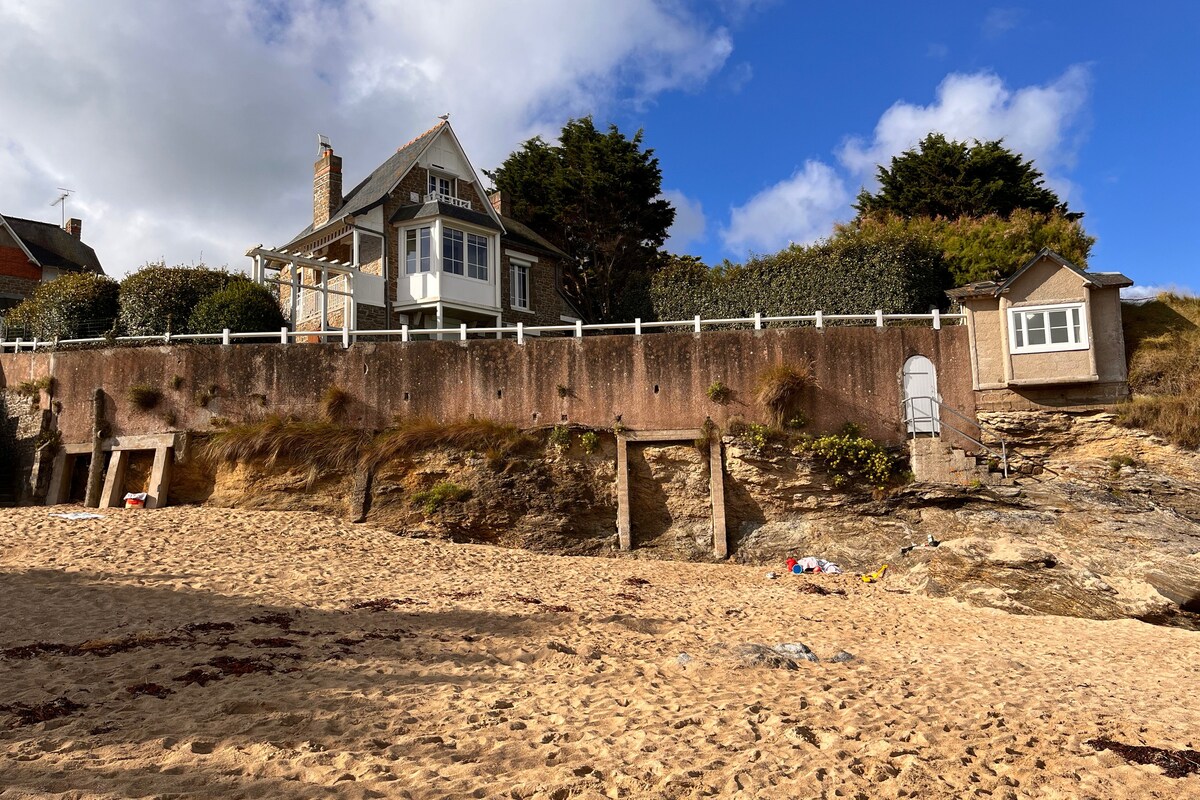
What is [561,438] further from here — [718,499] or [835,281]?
[835,281]

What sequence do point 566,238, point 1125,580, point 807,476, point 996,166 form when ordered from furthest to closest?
point 566,238, point 996,166, point 807,476, point 1125,580

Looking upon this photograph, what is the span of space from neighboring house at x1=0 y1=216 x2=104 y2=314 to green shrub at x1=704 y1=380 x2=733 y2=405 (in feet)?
86.7

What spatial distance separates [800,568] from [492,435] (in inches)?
270

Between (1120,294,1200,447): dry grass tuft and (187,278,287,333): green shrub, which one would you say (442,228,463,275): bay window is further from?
(1120,294,1200,447): dry grass tuft

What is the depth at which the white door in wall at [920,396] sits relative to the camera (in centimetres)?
1658

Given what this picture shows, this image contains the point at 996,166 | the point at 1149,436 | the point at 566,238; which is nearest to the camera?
the point at 1149,436

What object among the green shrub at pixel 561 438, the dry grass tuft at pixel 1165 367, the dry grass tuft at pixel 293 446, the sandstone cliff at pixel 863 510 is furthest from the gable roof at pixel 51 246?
the dry grass tuft at pixel 1165 367

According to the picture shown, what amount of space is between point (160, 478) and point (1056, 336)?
1886 cm

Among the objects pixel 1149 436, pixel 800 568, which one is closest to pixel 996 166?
pixel 1149 436

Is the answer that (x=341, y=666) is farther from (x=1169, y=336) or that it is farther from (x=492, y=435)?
(x=1169, y=336)

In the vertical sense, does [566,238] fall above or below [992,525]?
above

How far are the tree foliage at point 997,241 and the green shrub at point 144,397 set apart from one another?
1856cm

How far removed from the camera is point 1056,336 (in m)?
16.0

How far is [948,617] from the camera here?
12672 millimetres
